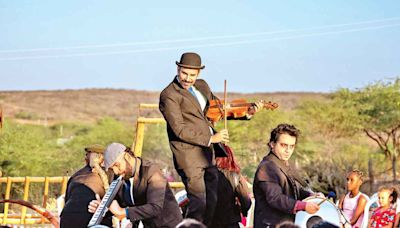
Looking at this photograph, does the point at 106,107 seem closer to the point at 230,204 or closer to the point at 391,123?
the point at 391,123

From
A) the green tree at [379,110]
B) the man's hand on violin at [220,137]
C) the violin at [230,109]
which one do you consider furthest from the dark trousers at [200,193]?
the green tree at [379,110]

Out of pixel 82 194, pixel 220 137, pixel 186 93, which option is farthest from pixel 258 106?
pixel 82 194

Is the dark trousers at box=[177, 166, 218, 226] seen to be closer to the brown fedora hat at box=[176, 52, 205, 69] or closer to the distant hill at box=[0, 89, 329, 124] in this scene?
the brown fedora hat at box=[176, 52, 205, 69]

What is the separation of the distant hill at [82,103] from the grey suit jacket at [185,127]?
5401 centimetres

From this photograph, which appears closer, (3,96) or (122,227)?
(122,227)

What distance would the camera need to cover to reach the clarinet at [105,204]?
7.86 meters

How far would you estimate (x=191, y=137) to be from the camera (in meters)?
9.24

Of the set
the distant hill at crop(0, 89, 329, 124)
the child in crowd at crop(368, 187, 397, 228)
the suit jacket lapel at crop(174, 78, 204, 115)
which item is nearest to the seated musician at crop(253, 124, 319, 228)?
the suit jacket lapel at crop(174, 78, 204, 115)

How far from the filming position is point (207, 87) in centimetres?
975

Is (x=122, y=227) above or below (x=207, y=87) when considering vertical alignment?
below

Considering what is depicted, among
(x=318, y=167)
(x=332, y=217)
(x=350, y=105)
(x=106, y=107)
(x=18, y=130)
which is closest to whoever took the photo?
(x=332, y=217)

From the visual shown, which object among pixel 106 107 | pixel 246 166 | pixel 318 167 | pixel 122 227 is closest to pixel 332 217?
pixel 122 227

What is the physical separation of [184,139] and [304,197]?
46.3 inches

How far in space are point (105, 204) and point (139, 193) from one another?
1.65 feet
